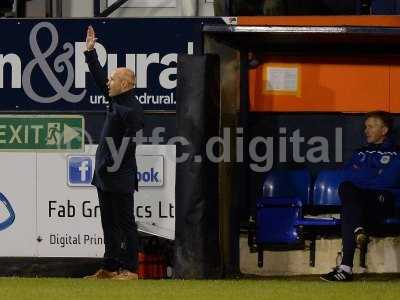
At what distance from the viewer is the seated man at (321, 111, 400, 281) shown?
45.9 ft

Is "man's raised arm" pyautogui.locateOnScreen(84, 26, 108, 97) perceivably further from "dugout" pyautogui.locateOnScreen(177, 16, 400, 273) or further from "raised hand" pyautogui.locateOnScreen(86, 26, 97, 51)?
"dugout" pyautogui.locateOnScreen(177, 16, 400, 273)

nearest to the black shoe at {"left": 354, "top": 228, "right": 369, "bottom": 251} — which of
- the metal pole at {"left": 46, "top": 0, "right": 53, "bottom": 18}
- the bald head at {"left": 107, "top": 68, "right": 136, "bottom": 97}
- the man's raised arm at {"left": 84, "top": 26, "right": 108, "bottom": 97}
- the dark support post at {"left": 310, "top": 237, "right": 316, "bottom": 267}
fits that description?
the dark support post at {"left": 310, "top": 237, "right": 316, "bottom": 267}

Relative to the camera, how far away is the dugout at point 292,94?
48.3ft

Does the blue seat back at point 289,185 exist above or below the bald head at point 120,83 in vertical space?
below

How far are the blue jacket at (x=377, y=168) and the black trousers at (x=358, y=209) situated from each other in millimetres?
134

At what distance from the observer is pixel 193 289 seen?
1323cm

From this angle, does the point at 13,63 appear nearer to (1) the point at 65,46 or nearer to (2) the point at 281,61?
(1) the point at 65,46

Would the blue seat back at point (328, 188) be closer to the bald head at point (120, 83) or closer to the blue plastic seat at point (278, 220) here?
the blue plastic seat at point (278, 220)

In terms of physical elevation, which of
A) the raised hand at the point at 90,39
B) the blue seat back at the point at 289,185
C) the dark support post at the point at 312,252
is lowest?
the dark support post at the point at 312,252

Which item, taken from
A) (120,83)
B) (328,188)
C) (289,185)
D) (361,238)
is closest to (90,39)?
(120,83)

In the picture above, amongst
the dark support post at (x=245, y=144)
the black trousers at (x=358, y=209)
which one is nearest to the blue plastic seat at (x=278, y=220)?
the dark support post at (x=245, y=144)

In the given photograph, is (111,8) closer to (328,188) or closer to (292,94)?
(292,94)

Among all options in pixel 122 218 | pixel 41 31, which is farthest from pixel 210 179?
pixel 41 31

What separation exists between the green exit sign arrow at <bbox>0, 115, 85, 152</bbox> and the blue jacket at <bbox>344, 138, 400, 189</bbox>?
233 cm
